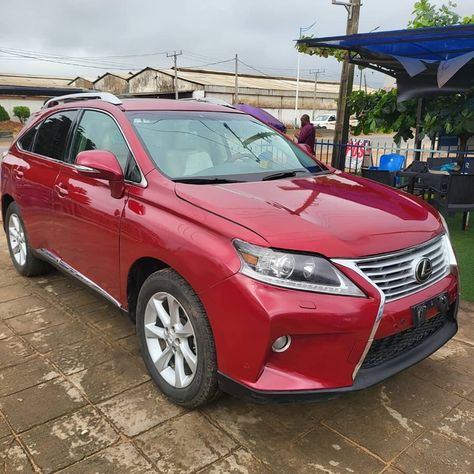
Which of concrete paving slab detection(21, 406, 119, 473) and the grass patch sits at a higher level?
the grass patch

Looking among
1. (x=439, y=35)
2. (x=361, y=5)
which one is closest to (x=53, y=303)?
(x=439, y=35)

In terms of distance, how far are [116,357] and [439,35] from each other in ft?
17.9

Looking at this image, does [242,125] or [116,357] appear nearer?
[116,357]

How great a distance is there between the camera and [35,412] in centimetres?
264

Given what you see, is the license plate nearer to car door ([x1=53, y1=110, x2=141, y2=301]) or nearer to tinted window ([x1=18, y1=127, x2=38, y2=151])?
car door ([x1=53, y1=110, x2=141, y2=301])

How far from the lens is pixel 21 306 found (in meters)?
4.09

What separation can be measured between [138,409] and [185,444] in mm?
411

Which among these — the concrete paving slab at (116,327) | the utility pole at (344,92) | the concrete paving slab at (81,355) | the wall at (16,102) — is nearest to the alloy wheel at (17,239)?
the concrete paving slab at (116,327)

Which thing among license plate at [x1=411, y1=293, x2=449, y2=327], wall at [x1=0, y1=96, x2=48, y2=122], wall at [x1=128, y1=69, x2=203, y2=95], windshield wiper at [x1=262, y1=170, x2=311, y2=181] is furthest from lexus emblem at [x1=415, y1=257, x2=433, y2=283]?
wall at [x1=0, y1=96, x2=48, y2=122]

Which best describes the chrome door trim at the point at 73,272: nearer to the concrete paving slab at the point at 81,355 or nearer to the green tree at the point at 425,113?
the concrete paving slab at the point at 81,355

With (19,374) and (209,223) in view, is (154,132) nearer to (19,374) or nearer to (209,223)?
(209,223)

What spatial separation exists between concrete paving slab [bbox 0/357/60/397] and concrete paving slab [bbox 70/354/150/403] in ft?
0.60

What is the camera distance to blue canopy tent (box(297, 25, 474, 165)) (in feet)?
20.4

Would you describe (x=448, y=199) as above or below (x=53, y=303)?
above
